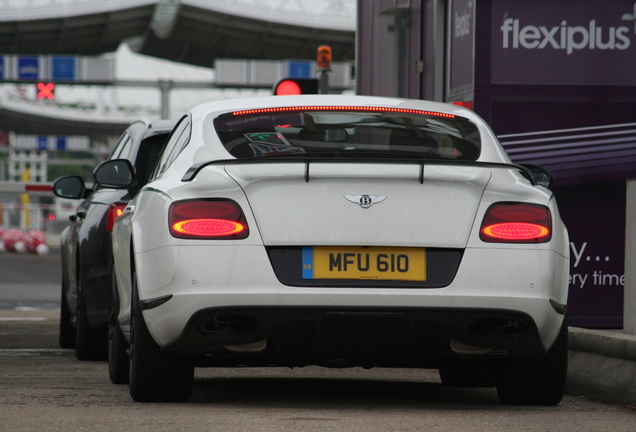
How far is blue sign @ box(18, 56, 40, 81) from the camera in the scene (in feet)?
166

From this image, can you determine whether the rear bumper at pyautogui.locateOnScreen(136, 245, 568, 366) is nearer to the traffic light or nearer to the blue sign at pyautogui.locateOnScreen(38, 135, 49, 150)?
the traffic light

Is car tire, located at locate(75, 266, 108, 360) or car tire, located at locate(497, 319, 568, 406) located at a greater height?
car tire, located at locate(497, 319, 568, 406)

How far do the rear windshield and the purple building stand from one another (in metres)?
2.98

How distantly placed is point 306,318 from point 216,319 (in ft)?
1.21

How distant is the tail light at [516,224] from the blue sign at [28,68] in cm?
4704

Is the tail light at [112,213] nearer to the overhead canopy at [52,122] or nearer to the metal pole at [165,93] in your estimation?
the metal pole at [165,93]

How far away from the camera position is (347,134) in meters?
5.85

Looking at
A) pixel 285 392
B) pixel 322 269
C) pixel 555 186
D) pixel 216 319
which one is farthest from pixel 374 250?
pixel 555 186

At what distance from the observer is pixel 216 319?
521cm

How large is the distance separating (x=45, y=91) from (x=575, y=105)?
34.9 m

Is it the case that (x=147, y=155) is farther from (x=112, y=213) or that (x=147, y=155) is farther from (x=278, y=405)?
(x=278, y=405)

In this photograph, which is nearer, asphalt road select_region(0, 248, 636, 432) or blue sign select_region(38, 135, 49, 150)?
asphalt road select_region(0, 248, 636, 432)

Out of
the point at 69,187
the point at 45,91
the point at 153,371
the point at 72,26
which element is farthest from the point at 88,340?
the point at 72,26

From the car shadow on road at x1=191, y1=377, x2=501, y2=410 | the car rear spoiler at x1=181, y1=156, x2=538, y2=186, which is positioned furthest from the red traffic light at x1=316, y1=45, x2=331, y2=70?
the car rear spoiler at x1=181, y1=156, x2=538, y2=186
